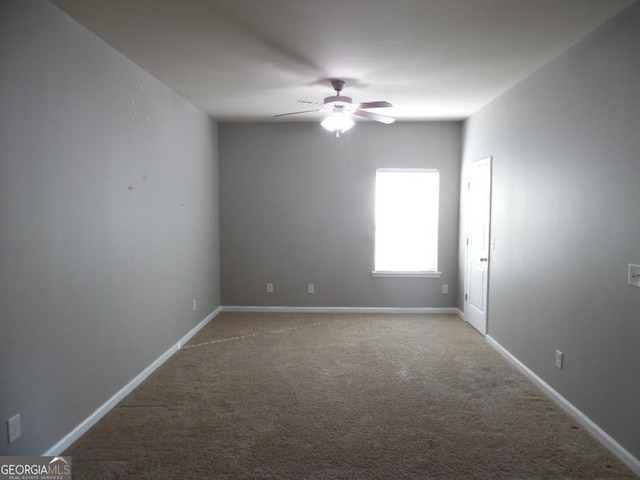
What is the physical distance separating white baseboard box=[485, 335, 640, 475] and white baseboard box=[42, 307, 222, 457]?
3.23 meters

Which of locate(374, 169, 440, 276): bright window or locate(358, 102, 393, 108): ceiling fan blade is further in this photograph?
locate(374, 169, 440, 276): bright window

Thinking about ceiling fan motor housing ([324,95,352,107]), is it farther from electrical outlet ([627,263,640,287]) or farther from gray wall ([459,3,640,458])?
electrical outlet ([627,263,640,287])

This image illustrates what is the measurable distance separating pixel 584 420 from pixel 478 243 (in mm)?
2528

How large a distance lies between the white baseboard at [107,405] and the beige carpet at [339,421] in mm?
50

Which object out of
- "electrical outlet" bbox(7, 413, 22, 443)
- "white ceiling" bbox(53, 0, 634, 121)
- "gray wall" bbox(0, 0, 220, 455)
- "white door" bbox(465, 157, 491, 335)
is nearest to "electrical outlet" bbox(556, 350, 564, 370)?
"white door" bbox(465, 157, 491, 335)

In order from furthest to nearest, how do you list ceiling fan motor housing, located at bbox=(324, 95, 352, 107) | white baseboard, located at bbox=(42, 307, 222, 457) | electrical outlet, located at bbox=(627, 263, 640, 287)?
1. ceiling fan motor housing, located at bbox=(324, 95, 352, 107)
2. white baseboard, located at bbox=(42, 307, 222, 457)
3. electrical outlet, located at bbox=(627, 263, 640, 287)

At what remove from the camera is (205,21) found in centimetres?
267

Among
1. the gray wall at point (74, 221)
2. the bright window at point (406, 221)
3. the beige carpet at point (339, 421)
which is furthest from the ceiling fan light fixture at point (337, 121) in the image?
A: the beige carpet at point (339, 421)

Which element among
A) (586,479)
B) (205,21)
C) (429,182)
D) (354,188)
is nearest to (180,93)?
(205,21)

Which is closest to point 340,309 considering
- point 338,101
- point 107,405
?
point 338,101

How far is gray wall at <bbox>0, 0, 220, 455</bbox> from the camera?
2.20 meters

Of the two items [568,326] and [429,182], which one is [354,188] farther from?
[568,326]

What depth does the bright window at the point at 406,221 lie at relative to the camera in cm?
597

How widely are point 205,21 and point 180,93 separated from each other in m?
1.89
